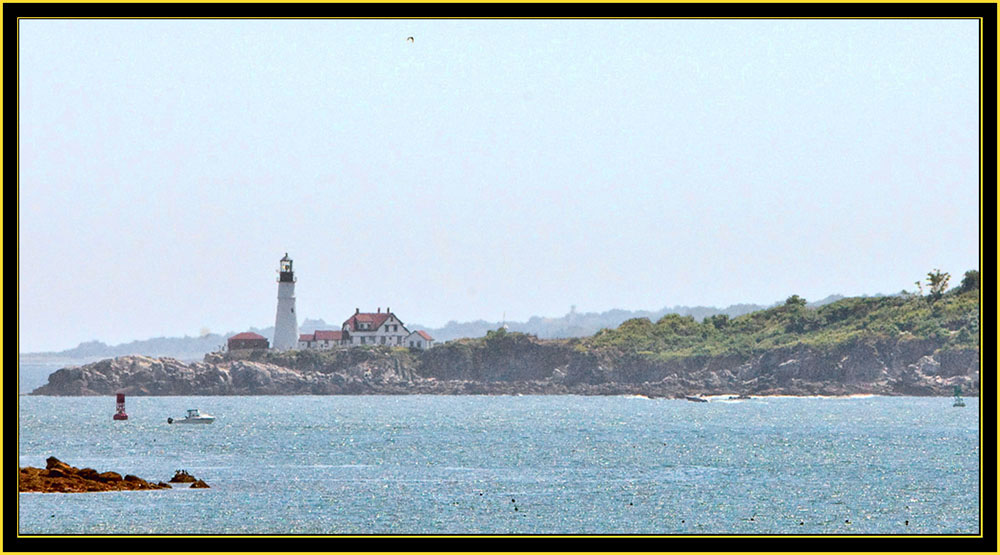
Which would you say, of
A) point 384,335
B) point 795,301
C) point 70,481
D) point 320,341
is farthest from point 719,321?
point 70,481

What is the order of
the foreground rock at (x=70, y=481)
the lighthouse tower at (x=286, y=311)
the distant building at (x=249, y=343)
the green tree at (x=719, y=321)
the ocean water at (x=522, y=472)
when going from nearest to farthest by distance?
the ocean water at (x=522, y=472) → the foreground rock at (x=70, y=481) → the lighthouse tower at (x=286, y=311) → the distant building at (x=249, y=343) → the green tree at (x=719, y=321)

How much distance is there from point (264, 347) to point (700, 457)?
378 ft

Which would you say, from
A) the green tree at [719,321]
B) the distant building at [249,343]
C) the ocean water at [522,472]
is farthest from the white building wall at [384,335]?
the ocean water at [522,472]

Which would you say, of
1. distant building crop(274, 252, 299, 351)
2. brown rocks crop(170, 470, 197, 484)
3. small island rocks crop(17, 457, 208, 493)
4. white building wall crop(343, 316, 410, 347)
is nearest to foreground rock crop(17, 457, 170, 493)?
Result: small island rocks crop(17, 457, 208, 493)

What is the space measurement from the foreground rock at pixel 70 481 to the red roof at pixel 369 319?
133m

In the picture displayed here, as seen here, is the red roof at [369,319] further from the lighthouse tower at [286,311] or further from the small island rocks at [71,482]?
the small island rocks at [71,482]

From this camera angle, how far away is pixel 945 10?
13.5 m

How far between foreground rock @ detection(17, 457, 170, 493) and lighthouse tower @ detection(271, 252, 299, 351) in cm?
11145

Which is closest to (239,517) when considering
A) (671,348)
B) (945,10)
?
(945,10)

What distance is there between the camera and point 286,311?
162125mm

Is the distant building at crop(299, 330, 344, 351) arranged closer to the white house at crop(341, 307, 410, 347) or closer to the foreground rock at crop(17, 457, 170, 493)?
the white house at crop(341, 307, 410, 347)

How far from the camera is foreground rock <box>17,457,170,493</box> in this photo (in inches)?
1622

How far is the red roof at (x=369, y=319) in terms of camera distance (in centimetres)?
17825

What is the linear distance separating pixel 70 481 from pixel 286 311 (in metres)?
121
